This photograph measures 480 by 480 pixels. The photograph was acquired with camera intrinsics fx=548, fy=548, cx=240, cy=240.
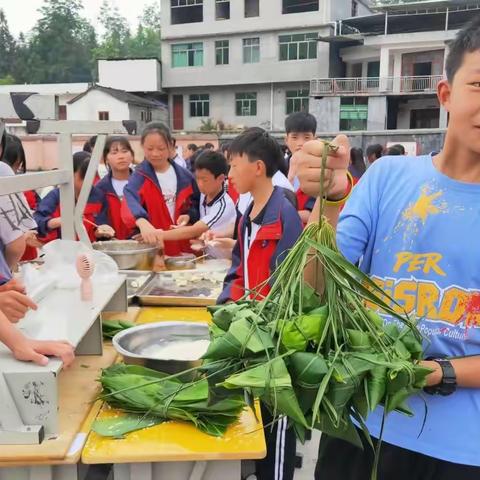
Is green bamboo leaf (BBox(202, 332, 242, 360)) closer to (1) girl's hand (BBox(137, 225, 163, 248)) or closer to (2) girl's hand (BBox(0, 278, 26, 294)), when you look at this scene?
(2) girl's hand (BBox(0, 278, 26, 294))

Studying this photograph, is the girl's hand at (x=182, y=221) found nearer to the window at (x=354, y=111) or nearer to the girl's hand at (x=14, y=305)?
the girl's hand at (x=14, y=305)

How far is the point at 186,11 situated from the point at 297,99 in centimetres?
844

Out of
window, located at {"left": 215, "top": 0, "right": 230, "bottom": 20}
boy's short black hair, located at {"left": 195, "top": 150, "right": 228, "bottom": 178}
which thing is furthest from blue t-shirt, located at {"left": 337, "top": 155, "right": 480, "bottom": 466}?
window, located at {"left": 215, "top": 0, "right": 230, "bottom": 20}

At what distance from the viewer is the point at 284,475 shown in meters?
2.50

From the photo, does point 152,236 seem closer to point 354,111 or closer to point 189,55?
point 354,111

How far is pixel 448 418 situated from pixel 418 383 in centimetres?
30

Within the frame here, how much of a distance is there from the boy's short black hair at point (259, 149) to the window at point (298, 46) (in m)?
27.2

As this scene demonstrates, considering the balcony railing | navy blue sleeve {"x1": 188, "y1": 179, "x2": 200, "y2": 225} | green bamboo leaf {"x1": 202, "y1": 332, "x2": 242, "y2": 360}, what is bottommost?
navy blue sleeve {"x1": 188, "y1": 179, "x2": 200, "y2": 225}

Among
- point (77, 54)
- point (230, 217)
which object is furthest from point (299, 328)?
point (77, 54)

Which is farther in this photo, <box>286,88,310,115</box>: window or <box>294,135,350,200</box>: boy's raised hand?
<box>286,88,310,115</box>: window

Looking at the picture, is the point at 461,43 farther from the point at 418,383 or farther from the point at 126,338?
the point at 126,338

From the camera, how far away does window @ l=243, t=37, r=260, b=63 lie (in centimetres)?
2964

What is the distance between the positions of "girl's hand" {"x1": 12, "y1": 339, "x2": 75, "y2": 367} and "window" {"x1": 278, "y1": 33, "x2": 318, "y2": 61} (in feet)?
94.0

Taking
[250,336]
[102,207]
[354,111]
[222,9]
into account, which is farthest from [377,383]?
[222,9]
